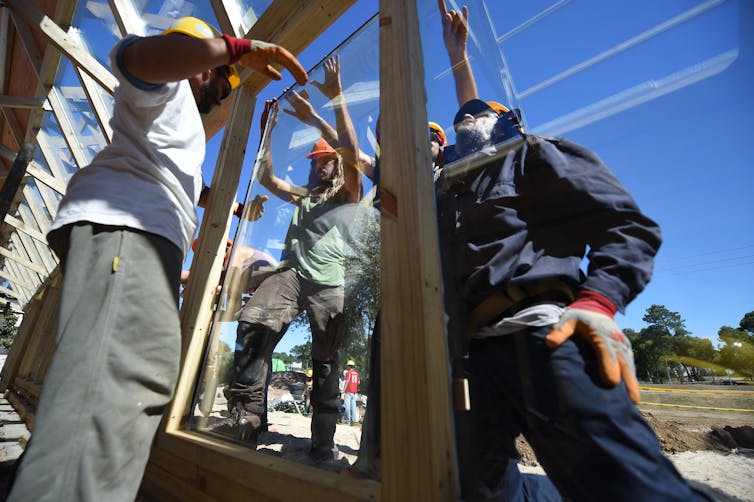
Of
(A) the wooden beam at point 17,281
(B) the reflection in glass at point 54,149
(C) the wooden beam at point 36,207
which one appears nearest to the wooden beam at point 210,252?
(B) the reflection in glass at point 54,149

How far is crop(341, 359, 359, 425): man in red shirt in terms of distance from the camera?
1107mm

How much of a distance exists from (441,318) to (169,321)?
0.73 m

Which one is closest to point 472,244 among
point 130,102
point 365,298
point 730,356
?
point 365,298

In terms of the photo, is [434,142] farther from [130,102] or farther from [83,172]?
[83,172]

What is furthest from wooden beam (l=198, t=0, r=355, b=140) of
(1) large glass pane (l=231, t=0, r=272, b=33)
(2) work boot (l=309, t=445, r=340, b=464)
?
(2) work boot (l=309, t=445, r=340, b=464)

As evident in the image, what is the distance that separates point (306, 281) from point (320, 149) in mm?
726

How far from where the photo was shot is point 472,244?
3.20ft

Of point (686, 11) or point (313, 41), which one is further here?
point (313, 41)

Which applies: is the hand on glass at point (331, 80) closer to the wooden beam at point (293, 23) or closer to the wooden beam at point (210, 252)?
the wooden beam at point (293, 23)

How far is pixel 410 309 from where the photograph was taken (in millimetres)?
789

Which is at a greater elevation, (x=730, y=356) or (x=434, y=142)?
→ (x=434, y=142)

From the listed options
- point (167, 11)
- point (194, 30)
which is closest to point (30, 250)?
point (167, 11)

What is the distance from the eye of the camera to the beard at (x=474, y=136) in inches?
44.8

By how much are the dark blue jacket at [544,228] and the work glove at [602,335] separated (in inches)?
1.2
